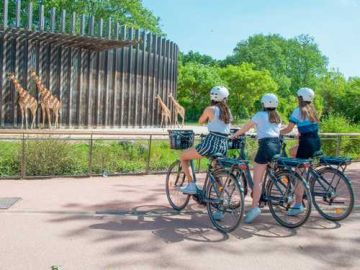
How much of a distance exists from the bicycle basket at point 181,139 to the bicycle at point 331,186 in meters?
1.76

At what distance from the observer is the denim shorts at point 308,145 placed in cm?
754

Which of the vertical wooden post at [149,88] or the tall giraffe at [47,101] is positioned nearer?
the tall giraffe at [47,101]

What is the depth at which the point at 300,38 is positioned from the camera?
95.1 m

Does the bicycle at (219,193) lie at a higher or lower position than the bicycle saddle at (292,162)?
lower

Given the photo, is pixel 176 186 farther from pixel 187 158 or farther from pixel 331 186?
pixel 331 186

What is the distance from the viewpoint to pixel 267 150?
701 cm

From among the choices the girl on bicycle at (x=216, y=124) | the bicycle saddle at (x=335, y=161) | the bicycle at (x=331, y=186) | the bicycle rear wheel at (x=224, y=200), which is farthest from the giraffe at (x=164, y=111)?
the bicycle rear wheel at (x=224, y=200)

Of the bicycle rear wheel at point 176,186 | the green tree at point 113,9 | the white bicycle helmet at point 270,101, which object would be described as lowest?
the bicycle rear wheel at point 176,186

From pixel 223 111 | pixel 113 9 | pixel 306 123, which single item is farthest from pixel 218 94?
pixel 113 9

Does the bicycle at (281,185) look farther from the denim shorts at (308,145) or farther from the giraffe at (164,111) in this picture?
the giraffe at (164,111)

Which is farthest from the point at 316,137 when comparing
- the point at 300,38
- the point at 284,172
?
the point at 300,38

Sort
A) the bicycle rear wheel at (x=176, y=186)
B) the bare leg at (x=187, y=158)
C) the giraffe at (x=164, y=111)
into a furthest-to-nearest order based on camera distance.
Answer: the giraffe at (x=164, y=111) < the bicycle rear wheel at (x=176, y=186) < the bare leg at (x=187, y=158)

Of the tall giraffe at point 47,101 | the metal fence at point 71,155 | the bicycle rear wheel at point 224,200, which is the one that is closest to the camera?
the bicycle rear wheel at point 224,200

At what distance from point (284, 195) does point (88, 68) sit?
71.1 feet
